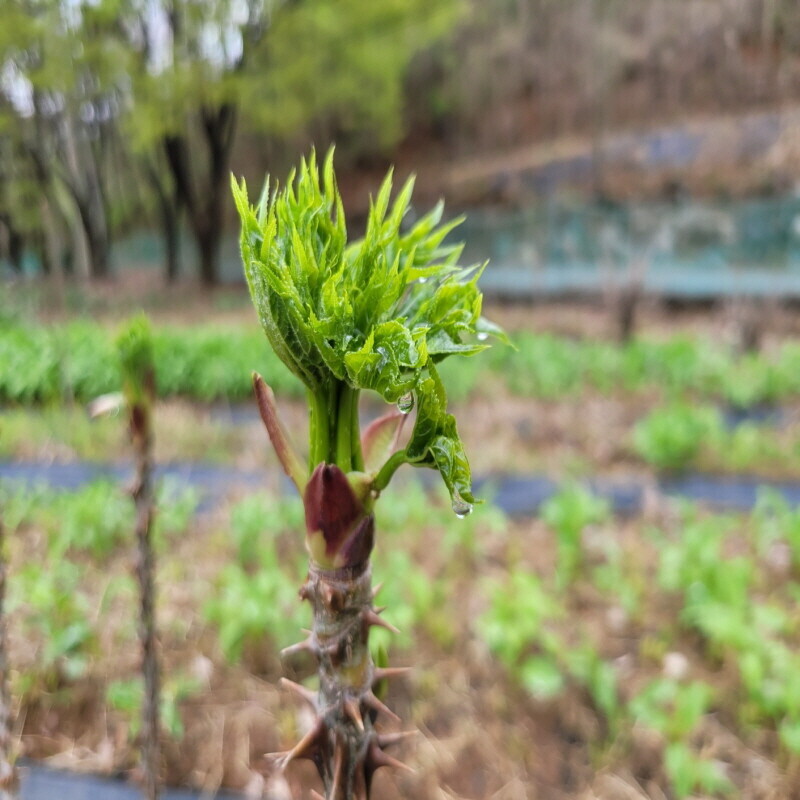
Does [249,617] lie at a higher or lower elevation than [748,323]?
lower

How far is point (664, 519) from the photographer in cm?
375

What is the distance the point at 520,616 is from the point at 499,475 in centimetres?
190

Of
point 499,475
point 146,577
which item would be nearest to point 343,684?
point 146,577

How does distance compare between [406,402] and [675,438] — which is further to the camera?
[675,438]

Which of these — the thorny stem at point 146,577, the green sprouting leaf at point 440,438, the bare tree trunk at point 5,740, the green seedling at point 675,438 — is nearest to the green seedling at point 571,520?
the green seedling at point 675,438

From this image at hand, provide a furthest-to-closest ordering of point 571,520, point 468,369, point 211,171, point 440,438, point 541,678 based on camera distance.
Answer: point 211,171 < point 468,369 < point 571,520 < point 541,678 < point 440,438

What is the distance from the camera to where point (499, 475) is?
4406 mm

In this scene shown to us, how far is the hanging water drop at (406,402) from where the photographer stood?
471 mm

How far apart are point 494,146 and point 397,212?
69.5 feet

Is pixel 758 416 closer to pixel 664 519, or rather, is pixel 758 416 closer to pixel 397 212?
pixel 664 519

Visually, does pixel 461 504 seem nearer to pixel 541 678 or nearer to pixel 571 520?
pixel 541 678

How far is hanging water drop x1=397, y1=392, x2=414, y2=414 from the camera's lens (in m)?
0.47

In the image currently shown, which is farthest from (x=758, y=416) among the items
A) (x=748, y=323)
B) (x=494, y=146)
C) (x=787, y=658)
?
(x=494, y=146)

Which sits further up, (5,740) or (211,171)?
(211,171)
